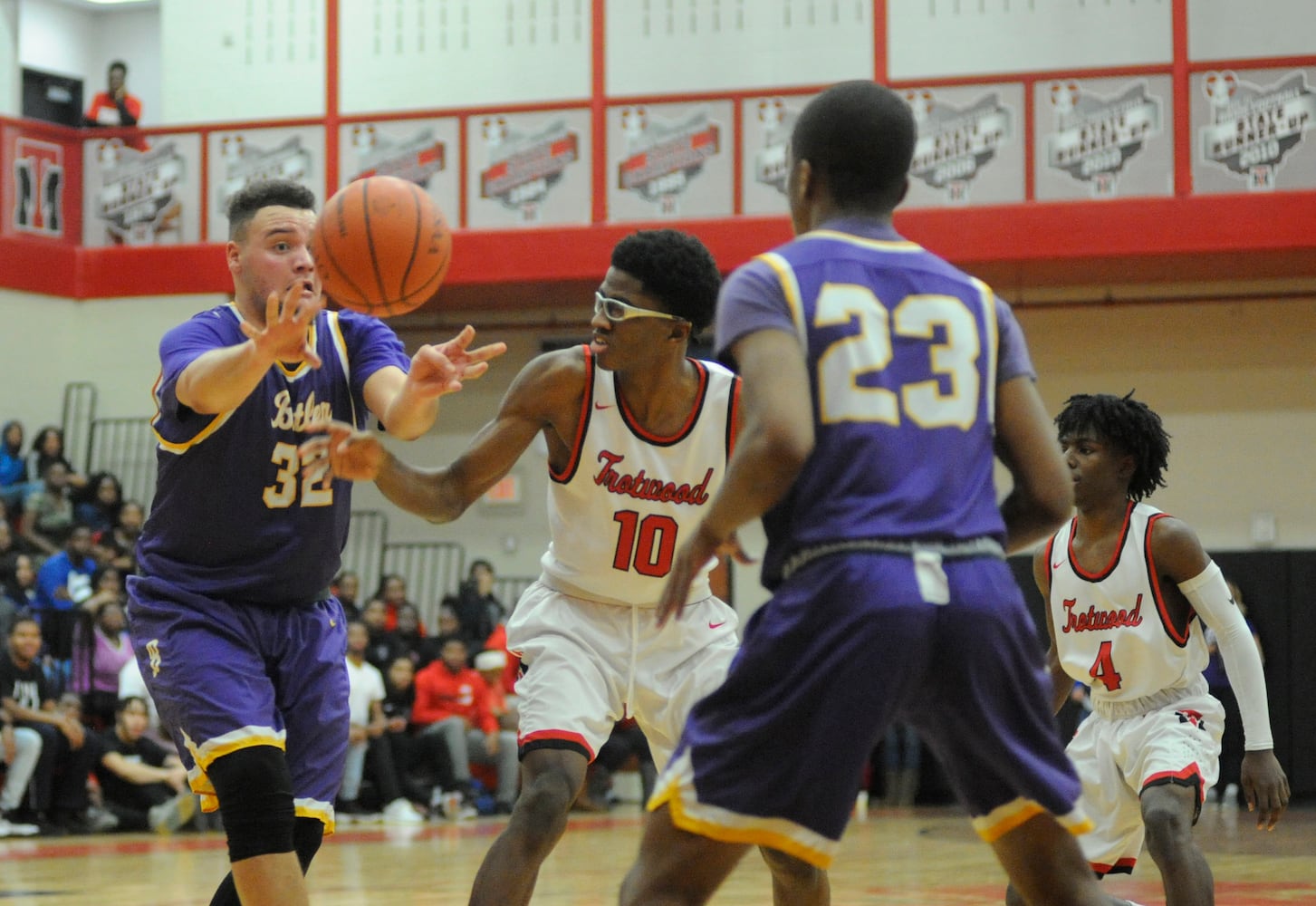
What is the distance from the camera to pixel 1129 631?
5.55 m

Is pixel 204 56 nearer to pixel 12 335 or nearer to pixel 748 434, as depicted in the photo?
pixel 12 335

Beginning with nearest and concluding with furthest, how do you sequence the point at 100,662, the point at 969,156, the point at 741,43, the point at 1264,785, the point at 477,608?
1. the point at 1264,785
2. the point at 100,662
3. the point at 969,156
4. the point at 477,608
5. the point at 741,43

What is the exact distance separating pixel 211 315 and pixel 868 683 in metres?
2.32

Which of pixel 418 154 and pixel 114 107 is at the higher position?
pixel 114 107

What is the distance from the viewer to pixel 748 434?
3039mm

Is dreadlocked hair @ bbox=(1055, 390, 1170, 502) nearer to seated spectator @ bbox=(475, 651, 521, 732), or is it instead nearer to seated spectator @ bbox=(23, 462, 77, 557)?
seated spectator @ bbox=(475, 651, 521, 732)

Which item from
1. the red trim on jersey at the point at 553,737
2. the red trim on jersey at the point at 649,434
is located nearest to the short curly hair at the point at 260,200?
the red trim on jersey at the point at 649,434

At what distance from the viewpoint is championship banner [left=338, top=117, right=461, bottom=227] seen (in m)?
16.2

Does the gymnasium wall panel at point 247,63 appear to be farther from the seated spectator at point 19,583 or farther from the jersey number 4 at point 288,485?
the jersey number 4 at point 288,485

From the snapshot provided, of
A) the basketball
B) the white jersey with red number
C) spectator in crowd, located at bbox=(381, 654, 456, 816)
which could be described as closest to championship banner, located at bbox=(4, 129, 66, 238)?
spectator in crowd, located at bbox=(381, 654, 456, 816)

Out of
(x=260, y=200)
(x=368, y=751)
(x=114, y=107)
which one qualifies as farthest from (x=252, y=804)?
(x=114, y=107)

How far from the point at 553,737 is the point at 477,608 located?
36.3 ft

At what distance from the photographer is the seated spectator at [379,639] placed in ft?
47.3

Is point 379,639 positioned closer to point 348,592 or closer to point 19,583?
point 348,592
